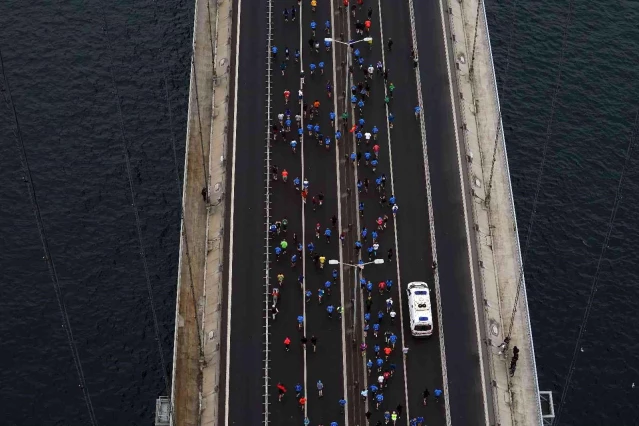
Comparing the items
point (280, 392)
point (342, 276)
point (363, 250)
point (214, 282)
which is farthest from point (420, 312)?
point (214, 282)

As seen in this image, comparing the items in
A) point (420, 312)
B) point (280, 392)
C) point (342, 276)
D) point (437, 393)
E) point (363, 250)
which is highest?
point (363, 250)

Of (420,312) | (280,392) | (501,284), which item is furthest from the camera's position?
(501,284)

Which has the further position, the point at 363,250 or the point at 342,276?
the point at 363,250

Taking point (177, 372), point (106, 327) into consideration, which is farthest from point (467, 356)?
point (106, 327)

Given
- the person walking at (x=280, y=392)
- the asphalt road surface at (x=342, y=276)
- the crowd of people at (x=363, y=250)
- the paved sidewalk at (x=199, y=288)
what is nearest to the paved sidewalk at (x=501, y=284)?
the asphalt road surface at (x=342, y=276)

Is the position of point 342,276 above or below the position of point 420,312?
above

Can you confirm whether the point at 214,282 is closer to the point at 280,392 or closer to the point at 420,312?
the point at 280,392

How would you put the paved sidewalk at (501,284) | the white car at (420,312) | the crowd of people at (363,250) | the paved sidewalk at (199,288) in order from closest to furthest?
1. the crowd of people at (363,250)
2. the paved sidewalk at (199,288)
3. the paved sidewalk at (501,284)
4. the white car at (420,312)

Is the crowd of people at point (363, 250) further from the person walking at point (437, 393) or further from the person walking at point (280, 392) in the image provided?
the person walking at point (437, 393)
